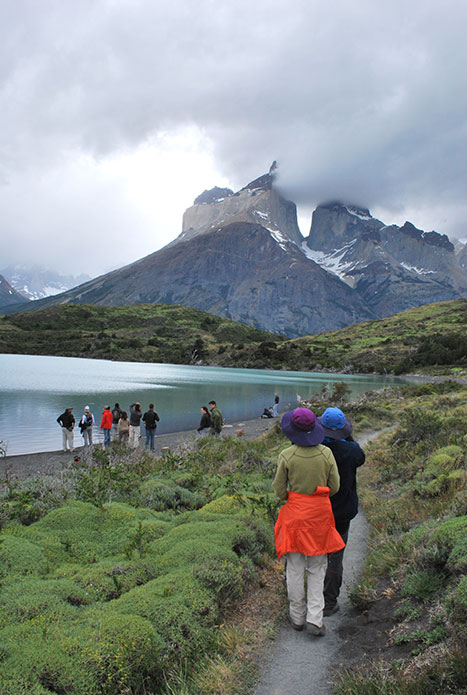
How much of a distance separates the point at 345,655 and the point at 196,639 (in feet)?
5.39

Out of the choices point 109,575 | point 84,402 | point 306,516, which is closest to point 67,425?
point 109,575

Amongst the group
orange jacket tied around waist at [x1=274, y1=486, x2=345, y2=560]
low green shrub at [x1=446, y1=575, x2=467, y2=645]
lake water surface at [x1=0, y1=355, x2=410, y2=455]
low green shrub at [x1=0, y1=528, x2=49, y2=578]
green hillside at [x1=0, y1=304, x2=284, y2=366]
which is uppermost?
green hillside at [x1=0, y1=304, x2=284, y2=366]

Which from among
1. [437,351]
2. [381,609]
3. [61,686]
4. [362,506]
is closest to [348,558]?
[381,609]

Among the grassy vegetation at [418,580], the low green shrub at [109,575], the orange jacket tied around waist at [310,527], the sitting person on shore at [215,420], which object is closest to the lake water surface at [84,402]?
the sitting person on shore at [215,420]

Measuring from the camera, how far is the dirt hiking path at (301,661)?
3.95 m

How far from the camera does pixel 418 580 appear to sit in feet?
16.6

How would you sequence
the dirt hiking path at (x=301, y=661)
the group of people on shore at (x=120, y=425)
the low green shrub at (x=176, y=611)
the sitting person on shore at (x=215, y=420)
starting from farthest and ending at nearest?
the group of people on shore at (x=120, y=425)
the sitting person on shore at (x=215, y=420)
the low green shrub at (x=176, y=611)
the dirt hiking path at (x=301, y=661)

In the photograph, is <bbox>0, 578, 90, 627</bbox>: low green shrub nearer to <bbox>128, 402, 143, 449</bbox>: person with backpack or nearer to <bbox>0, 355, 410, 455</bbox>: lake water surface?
<bbox>128, 402, 143, 449</bbox>: person with backpack

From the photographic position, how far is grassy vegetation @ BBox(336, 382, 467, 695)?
354 cm

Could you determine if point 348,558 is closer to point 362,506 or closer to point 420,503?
point 420,503

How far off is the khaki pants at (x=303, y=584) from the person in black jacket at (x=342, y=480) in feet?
1.94

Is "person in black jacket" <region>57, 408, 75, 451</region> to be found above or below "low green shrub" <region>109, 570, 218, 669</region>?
below

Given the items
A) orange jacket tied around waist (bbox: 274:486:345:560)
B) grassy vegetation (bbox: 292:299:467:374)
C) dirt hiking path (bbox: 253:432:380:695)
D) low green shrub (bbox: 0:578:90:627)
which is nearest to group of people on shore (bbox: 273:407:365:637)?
orange jacket tied around waist (bbox: 274:486:345:560)

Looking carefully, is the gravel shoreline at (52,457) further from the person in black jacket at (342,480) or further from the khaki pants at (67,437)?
the person in black jacket at (342,480)
